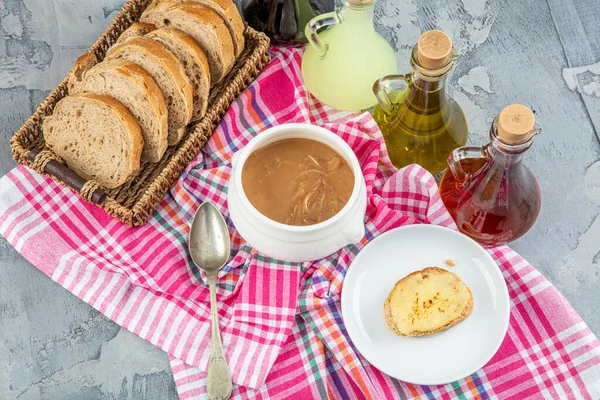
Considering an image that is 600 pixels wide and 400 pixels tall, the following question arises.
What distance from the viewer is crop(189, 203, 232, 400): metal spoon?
1574 millimetres

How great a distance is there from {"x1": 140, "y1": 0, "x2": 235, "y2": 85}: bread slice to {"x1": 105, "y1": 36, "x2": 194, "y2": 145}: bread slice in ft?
0.29

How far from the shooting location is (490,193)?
5.27ft

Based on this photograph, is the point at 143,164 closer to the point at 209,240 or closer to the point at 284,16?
the point at 209,240

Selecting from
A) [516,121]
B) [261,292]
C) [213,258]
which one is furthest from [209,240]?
[516,121]

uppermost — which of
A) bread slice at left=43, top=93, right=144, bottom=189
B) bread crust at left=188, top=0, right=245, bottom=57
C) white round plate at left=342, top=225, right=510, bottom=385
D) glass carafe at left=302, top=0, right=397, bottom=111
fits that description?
bread crust at left=188, top=0, right=245, bottom=57

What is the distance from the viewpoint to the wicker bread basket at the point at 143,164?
1.63 m

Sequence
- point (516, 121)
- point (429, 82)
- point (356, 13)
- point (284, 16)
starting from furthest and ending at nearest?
1. point (284, 16)
2. point (356, 13)
3. point (429, 82)
4. point (516, 121)

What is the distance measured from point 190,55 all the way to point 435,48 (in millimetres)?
553

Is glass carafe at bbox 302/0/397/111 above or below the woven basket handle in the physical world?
above

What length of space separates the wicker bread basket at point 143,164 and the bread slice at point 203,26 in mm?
60

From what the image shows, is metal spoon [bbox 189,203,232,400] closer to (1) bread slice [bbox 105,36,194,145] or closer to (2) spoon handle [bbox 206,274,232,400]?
(2) spoon handle [bbox 206,274,232,400]

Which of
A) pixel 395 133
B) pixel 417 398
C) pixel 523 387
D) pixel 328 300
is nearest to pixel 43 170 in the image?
pixel 328 300

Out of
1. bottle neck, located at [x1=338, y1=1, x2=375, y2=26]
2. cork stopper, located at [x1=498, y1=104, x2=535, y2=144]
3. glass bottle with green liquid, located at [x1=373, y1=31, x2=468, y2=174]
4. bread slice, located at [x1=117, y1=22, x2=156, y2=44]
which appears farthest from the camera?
bread slice, located at [x1=117, y1=22, x2=156, y2=44]

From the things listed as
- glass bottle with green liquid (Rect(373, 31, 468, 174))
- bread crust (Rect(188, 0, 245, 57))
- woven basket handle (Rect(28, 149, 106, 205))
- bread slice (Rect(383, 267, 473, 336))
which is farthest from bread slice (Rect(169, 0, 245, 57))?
bread slice (Rect(383, 267, 473, 336))
